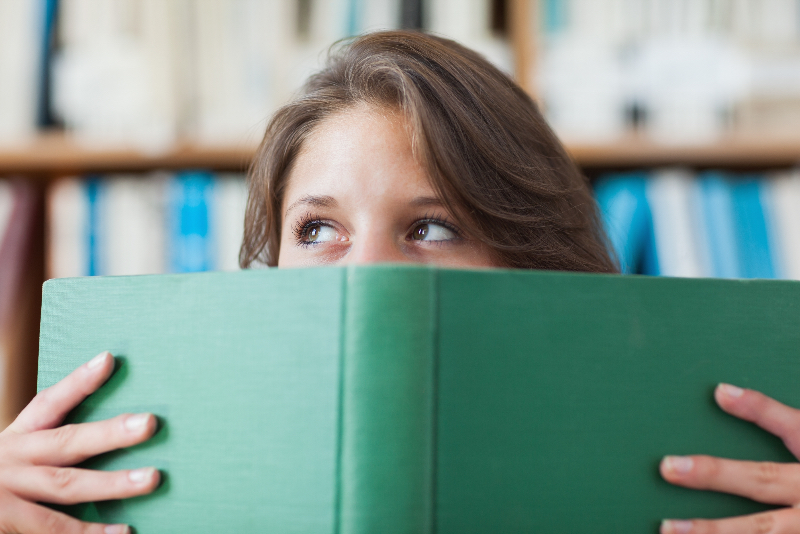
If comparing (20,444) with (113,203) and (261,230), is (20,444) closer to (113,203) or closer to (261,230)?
(261,230)

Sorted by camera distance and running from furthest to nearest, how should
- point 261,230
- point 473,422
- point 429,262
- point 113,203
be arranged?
point 113,203
point 261,230
point 429,262
point 473,422

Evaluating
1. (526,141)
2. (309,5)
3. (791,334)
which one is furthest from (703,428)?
(309,5)

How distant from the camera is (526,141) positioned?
A: 782mm

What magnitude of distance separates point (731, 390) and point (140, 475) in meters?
0.41

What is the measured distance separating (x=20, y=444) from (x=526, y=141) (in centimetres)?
61

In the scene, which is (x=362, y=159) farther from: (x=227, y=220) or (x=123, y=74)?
(x=123, y=74)

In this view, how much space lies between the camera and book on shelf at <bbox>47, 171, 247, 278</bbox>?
1175mm

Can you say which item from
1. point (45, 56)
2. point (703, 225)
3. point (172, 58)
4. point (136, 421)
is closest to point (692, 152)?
point (703, 225)

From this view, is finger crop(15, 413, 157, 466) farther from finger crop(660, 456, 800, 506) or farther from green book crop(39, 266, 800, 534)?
finger crop(660, 456, 800, 506)

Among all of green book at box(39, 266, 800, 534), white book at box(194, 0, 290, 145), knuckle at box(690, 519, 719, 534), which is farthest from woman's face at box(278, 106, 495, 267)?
white book at box(194, 0, 290, 145)

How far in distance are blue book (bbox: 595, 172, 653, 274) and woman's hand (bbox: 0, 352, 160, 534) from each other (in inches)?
35.4

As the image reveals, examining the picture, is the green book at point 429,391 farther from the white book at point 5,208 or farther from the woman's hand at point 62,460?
the white book at point 5,208

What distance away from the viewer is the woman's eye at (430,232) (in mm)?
705

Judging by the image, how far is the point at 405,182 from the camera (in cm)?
68
